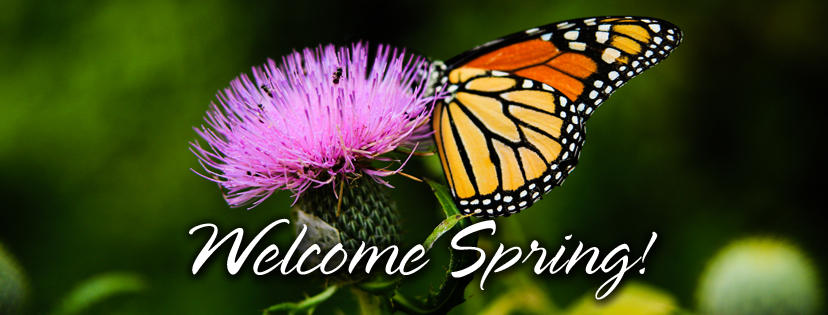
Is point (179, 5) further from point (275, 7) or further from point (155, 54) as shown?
point (275, 7)

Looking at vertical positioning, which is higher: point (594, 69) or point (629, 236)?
point (594, 69)

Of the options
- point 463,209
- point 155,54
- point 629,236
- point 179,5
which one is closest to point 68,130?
point 155,54

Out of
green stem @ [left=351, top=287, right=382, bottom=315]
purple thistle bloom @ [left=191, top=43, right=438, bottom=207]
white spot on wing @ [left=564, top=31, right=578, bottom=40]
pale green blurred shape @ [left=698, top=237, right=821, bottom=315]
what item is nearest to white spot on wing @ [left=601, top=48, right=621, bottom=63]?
white spot on wing @ [left=564, top=31, right=578, bottom=40]

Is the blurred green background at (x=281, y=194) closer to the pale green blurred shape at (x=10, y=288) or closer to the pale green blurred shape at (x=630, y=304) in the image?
the pale green blurred shape at (x=10, y=288)

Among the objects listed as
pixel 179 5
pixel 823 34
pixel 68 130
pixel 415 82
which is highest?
pixel 179 5

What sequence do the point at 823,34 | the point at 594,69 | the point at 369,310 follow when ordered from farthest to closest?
the point at 823,34 < the point at 594,69 < the point at 369,310

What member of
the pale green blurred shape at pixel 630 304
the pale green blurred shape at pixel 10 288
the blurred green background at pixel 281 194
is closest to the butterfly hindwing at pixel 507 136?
the pale green blurred shape at pixel 630 304

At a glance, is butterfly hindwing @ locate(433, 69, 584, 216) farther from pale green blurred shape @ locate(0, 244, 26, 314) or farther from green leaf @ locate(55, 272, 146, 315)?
pale green blurred shape @ locate(0, 244, 26, 314)
